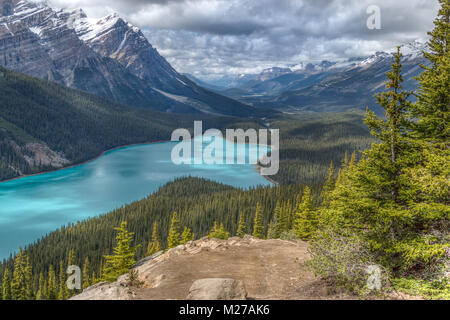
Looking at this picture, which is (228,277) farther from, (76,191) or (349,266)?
(76,191)

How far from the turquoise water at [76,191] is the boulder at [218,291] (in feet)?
280

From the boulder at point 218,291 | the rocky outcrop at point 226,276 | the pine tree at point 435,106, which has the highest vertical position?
the pine tree at point 435,106

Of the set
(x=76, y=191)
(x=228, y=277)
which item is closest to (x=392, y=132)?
(x=228, y=277)

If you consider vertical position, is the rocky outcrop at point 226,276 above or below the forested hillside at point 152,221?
above

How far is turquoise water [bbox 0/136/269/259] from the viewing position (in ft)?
323

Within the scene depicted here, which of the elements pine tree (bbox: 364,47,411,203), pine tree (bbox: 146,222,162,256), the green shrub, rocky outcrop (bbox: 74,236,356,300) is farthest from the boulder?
pine tree (bbox: 146,222,162,256)

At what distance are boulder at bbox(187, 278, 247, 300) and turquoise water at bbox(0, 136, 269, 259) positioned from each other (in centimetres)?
8538

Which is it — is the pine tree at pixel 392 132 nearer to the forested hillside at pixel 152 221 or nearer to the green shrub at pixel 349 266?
the green shrub at pixel 349 266

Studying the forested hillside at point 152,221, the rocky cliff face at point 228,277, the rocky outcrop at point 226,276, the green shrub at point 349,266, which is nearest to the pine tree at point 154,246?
the forested hillside at point 152,221

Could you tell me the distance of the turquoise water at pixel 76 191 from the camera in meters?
98.4

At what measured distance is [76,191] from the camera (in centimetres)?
14000

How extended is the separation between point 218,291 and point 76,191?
14271 centimetres
